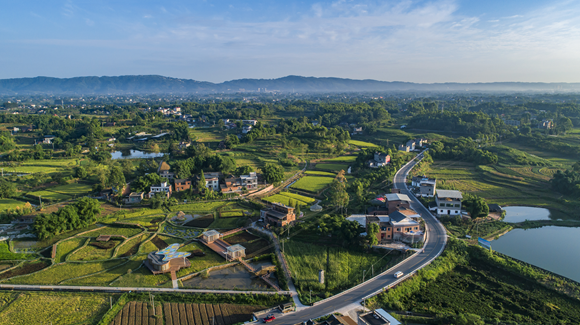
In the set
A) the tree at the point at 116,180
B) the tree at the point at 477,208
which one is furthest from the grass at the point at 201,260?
the tree at the point at 477,208

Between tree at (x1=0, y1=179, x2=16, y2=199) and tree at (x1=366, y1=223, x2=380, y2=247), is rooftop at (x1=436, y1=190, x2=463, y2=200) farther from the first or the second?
tree at (x1=0, y1=179, x2=16, y2=199)

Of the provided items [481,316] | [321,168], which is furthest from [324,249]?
[321,168]

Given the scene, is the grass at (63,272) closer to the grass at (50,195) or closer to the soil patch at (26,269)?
the soil patch at (26,269)

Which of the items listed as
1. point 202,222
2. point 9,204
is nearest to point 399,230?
point 202,222

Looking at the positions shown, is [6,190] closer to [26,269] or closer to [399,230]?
[26,269]

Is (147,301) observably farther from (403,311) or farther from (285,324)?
(403,311)
